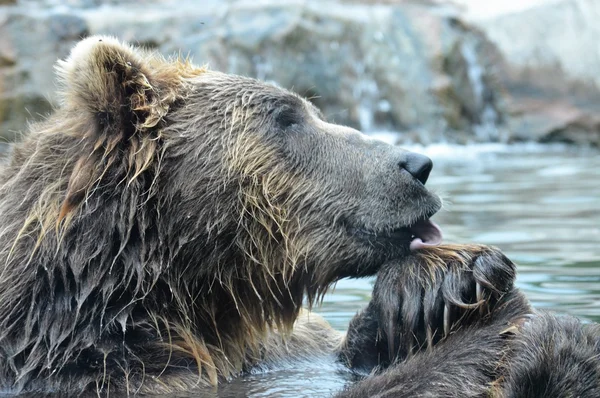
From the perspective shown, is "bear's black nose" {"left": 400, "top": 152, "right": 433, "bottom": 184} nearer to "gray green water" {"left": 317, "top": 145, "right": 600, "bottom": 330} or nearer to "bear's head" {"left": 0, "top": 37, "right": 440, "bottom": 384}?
"bear's head" {"left": 0, "top": 37, "right": 440, "bottom": 384}

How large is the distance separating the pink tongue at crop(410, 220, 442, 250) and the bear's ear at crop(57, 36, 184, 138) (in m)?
1.34

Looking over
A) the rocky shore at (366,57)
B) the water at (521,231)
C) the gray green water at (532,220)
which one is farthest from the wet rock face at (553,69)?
the water at (521,231)

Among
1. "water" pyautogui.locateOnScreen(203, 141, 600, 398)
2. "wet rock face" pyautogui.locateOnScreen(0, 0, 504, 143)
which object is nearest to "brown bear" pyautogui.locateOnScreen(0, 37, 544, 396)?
"water" pyautogui.locateOnScreen(203, 141, 600, 398)

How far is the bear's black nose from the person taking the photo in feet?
15.1

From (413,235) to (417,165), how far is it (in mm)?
334

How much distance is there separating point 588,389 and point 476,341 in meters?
0.52

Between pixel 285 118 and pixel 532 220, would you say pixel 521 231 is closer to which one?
pixel 532 220

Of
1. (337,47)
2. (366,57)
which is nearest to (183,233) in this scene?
(337,47)

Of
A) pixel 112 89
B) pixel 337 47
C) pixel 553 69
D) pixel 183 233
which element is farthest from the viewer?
pixel 553 69

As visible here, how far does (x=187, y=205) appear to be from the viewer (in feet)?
14.7

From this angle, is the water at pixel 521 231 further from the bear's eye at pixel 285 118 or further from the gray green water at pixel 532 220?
the bear's eye at pixel 285 118

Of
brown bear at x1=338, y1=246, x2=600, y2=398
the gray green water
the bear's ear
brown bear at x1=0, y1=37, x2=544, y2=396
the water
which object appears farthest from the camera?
the gray green water

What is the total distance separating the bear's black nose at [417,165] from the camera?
462 centimetres

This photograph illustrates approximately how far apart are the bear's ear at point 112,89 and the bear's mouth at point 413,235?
3.77ft
